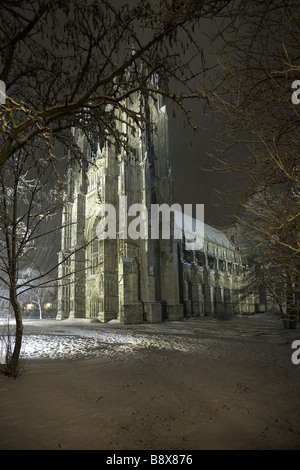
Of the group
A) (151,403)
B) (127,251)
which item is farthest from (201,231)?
(151,403)

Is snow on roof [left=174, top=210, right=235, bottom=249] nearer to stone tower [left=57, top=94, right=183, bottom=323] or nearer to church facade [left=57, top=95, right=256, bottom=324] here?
church facade [left=57, top=95, right=256, bottom=324]

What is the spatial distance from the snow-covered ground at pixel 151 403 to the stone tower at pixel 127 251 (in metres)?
14.3

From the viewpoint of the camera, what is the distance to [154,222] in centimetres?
2444

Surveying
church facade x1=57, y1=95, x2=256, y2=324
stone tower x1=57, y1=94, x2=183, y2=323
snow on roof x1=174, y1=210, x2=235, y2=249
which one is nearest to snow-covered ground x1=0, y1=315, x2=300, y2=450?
church facade x1=57, y1=95, x2=256, y2=324

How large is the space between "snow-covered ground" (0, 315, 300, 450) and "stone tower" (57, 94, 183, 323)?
47.0 ft

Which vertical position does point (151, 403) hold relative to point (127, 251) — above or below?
below

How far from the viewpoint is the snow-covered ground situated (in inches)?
122

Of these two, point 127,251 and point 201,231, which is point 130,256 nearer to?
point 127,251

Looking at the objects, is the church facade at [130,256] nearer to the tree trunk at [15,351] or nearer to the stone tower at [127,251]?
the stone tower at [127,251]

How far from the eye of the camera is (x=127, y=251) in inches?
869

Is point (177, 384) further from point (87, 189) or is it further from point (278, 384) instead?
point (87, 189)

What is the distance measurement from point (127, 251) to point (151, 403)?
1801 centimetres

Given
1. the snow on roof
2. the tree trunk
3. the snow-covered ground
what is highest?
the snow on roof
